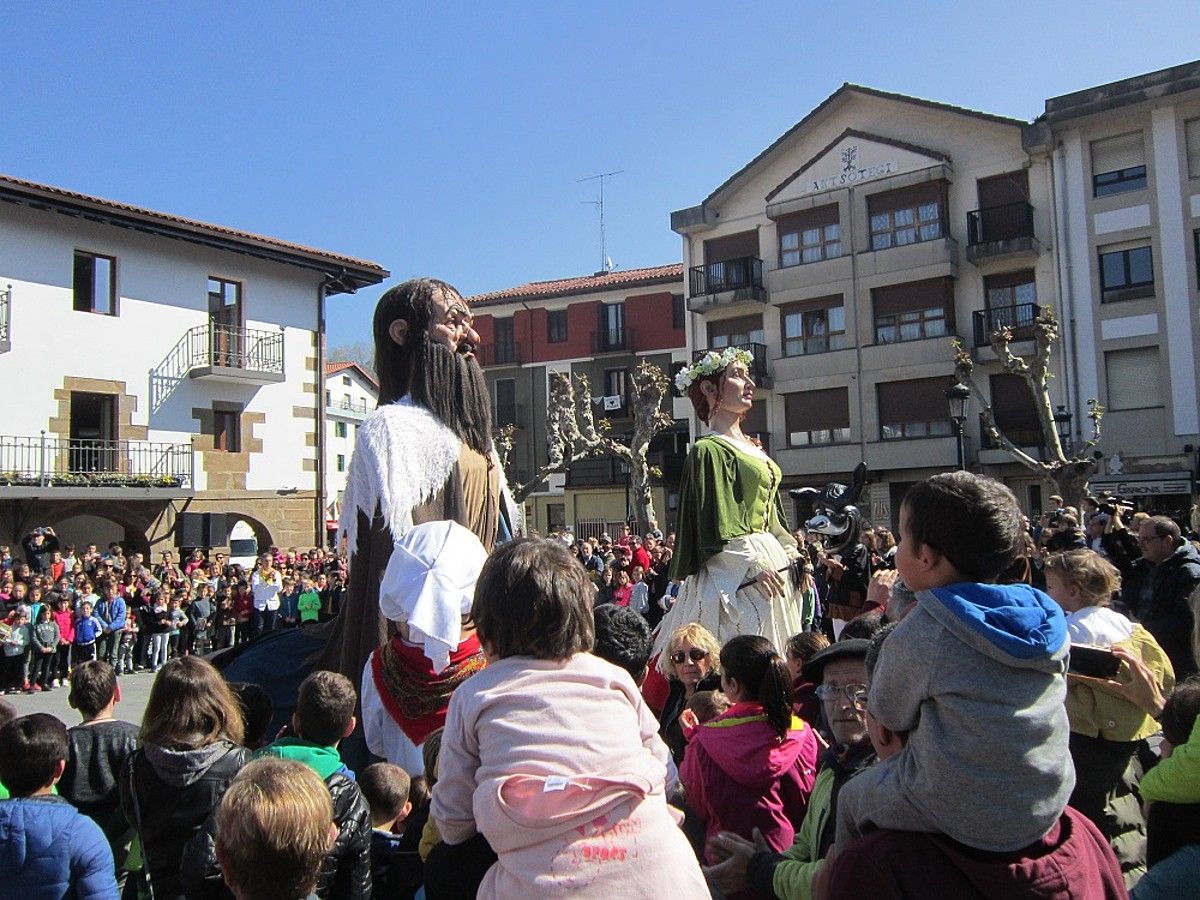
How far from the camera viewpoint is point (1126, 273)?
23.2m

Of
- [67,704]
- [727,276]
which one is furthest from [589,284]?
[67,704]

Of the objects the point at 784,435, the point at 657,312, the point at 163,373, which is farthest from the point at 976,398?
the point at 163,373

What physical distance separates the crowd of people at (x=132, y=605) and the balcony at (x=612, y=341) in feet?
60.6

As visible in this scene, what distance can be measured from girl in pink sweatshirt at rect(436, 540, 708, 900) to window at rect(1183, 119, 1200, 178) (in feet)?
82.6

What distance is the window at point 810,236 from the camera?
2753 centimetres

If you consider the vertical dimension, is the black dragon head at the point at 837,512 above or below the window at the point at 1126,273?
below

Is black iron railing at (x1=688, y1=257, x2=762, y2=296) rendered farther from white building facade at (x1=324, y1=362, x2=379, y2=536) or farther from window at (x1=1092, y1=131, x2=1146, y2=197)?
white building facade at (x1=324, y1=362, x2=379, y2=536)

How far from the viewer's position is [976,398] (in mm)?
24828

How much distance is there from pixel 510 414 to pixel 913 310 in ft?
53.3

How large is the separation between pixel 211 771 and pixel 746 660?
1574mm

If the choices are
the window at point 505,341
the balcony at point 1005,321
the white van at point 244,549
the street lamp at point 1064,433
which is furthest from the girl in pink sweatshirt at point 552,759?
the window at point 505,341

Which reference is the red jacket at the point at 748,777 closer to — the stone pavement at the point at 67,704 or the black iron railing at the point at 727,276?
the stone pavement at the point at 67,704

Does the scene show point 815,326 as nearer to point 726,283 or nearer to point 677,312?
point 726,283

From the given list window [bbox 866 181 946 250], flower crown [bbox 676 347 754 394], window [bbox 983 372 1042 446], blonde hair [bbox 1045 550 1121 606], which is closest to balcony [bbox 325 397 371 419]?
window [bbox 866 181 946 250]
